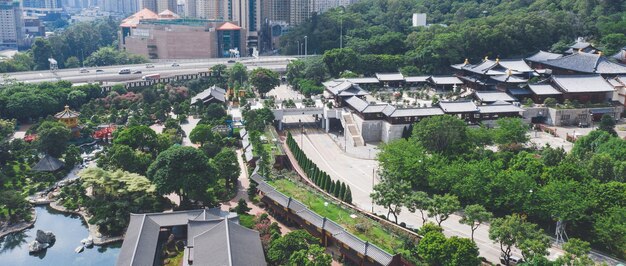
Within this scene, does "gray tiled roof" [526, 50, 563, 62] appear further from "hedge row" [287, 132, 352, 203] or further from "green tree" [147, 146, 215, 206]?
"green tree" [147, 146, 215, 206]

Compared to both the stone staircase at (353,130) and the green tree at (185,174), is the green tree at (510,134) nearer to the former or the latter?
the stone staircase at (353,130)

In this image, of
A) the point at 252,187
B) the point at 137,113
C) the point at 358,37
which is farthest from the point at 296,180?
the point at 358,37

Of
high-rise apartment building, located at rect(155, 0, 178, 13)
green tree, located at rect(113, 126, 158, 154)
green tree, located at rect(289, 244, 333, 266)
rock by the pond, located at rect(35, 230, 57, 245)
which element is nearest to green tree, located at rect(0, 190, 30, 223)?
rock by the pond, located at rect(35, 230, 57, 245)

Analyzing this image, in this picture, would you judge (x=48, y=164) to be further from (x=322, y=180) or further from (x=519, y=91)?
A: (x=519, y=91)

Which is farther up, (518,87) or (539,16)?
(539,16)

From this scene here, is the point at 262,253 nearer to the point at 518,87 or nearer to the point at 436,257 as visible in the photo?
the point at 436,257

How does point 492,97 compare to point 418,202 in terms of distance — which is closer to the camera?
point 418,202

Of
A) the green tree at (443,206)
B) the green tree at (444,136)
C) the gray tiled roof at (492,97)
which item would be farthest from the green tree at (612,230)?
the gray tiled roof at (492,97)

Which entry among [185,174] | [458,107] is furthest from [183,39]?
[185,174]
